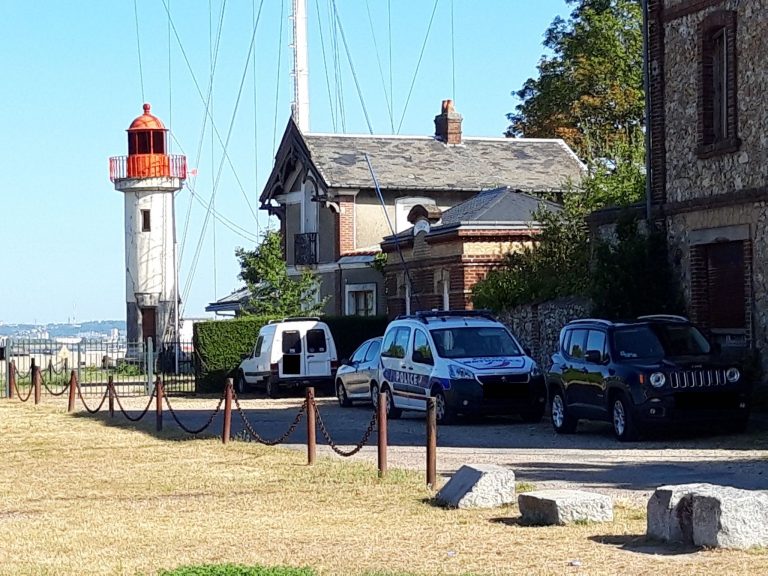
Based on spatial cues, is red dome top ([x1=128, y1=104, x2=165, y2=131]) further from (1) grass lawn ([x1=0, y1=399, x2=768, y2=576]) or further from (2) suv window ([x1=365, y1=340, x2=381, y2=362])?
(1) grass lawn ([x1=0, y1=399, x2=768, y2=576])

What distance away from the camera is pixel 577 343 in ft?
71.6

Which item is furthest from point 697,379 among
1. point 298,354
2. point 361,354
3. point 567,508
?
point 298,354

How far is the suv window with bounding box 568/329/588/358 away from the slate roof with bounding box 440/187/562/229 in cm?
1355

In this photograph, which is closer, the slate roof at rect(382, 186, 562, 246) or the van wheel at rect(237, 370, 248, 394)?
the slate roof at rect(382, 186, 562, 246)

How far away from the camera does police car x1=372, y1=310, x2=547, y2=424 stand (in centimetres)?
2359

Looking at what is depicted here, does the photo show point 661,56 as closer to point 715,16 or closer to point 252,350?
point 715,16

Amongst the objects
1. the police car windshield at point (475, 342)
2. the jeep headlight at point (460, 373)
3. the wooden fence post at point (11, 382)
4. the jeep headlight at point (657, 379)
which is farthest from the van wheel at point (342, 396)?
the wooden fence post at point (11, 382)

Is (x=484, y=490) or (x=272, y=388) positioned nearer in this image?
(x=484, y=490)

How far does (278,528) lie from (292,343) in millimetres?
22599

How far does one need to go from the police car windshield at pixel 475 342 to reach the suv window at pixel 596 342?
344 centimetres

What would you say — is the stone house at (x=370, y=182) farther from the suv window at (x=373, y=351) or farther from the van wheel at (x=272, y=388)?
the suv window at (x=373, y=351)

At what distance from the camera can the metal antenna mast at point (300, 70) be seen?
46188 millimetres

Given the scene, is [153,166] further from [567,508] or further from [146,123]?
[567,508]

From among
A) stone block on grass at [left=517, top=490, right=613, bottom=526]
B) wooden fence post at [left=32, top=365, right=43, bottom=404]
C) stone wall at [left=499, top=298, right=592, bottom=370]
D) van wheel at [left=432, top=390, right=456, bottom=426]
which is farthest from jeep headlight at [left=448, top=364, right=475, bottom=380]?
wooden fence post at [left=32, top=365, right=43, bottom=404]
